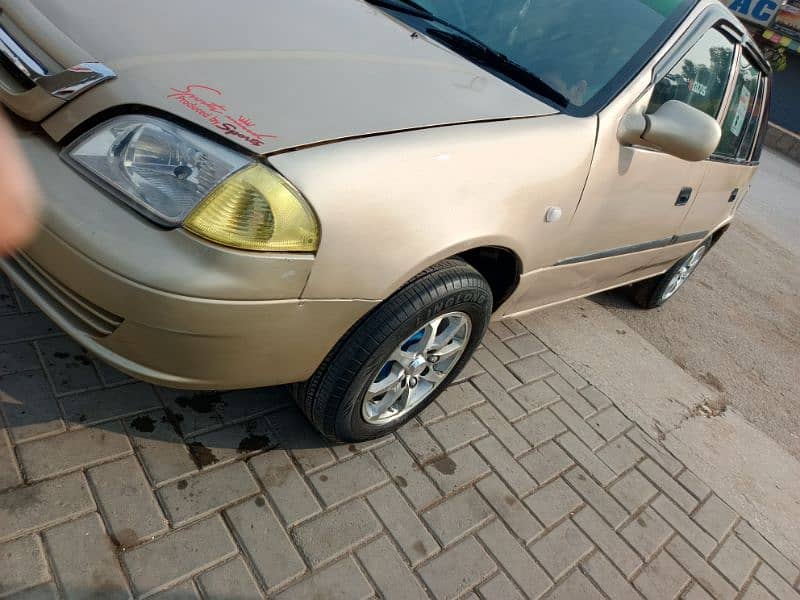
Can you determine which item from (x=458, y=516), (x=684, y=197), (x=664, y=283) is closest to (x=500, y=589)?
(x=458, y=516)

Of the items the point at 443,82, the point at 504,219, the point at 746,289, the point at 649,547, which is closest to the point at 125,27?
the point at 443,82

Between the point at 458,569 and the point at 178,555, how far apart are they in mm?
883

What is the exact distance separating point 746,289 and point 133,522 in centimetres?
537

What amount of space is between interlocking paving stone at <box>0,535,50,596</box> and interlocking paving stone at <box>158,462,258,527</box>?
339mm

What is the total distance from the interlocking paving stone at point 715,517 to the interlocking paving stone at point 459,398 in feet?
3.46

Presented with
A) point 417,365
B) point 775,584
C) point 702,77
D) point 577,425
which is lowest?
point 775,584

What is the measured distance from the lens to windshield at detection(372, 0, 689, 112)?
237 centimetres

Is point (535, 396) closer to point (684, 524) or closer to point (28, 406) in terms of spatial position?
point (684, 524)

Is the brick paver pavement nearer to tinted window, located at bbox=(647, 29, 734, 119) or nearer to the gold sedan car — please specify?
the gold sedan car

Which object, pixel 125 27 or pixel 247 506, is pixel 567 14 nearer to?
pixel 125 27

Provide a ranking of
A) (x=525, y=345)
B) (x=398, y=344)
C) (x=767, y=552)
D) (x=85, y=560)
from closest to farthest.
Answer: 1. (x=85, y=560)
2. (x=398, y=344)
3. (x=767, y=552)
4. (x=525, y=345)

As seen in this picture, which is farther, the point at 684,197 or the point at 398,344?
the point at 684,197

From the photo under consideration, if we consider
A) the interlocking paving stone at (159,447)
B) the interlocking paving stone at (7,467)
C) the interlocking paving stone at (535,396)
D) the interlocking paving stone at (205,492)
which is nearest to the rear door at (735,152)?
the interlocking paving stone at (535,396)

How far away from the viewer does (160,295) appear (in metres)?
1.51
